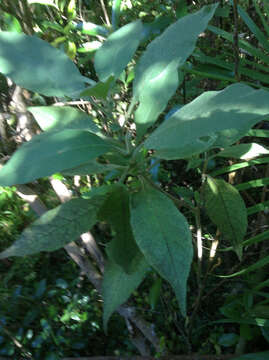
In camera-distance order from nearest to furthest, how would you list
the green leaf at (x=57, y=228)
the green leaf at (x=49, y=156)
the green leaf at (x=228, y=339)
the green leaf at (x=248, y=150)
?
the green leaf at (x=49, y=156), the green leaf at (x=57, y=228), the green leaf at (x=248, y=150), the green leaf at (x=228, y=339)

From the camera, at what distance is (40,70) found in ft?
2.36

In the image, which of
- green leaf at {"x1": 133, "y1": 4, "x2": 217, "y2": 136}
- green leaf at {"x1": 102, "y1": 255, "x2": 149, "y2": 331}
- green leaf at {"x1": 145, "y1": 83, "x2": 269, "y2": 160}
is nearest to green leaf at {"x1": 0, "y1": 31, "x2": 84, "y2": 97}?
green leaf at {"x1": 133, "y1": 4, "x2": 217, "y2": 136}

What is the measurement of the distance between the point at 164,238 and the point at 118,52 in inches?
15.0

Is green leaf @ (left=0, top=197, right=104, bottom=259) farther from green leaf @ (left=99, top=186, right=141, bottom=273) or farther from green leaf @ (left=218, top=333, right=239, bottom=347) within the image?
green leaf @ (left=218, top=333, right=239, bottom=347)

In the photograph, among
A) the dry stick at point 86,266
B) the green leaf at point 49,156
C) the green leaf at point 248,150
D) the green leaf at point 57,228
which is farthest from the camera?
the dry stick at point 86,266

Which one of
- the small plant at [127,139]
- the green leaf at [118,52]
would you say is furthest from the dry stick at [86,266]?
the green leaf at [118,52]

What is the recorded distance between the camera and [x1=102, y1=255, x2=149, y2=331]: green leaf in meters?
0.75

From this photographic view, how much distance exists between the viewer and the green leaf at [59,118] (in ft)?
2.32

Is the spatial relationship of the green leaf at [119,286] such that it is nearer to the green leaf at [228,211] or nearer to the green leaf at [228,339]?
the green leaf at [228,211]

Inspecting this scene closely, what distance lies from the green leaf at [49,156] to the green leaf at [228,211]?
0.43 meters

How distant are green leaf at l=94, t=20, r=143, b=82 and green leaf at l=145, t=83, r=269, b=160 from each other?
0.18 meters

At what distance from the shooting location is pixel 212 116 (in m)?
0.54

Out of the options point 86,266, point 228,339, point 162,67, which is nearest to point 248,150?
point 162,67

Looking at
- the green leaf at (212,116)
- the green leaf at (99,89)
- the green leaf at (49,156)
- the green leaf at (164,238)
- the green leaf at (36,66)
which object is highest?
the green leaf at (36,66)
